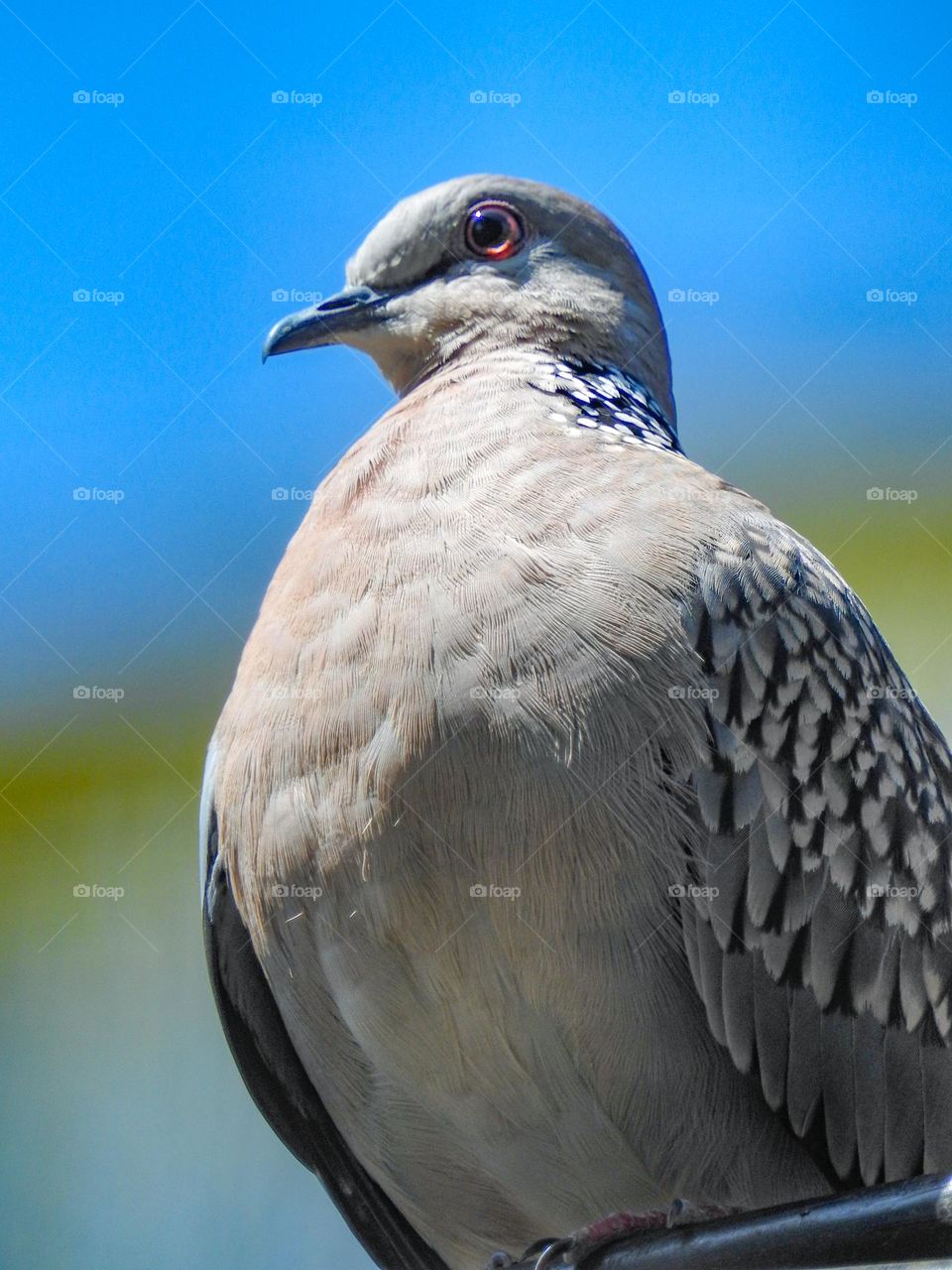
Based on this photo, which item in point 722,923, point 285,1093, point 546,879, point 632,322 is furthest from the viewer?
point 632,322

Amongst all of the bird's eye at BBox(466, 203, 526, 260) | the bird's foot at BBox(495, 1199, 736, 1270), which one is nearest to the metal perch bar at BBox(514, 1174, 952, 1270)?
the bird's foot at BBox(495, 1199, 736, 1270)

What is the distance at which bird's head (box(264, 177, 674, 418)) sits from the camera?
385 cm

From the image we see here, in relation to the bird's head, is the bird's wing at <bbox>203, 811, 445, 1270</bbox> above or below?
below

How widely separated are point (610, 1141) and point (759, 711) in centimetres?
89

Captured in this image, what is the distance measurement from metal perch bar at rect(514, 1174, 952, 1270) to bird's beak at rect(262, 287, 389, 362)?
2.47 metres

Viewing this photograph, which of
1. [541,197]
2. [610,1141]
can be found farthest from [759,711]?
[541,197]

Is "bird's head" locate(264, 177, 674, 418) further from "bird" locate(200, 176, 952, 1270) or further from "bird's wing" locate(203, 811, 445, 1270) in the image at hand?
"bird's wing" locate(203, 811, 445, 1270)

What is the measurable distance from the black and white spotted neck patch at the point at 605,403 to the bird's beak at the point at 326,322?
0.57 meters

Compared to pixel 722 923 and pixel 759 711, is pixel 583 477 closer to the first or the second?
pixel 759 711

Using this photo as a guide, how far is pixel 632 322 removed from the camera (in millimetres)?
3979

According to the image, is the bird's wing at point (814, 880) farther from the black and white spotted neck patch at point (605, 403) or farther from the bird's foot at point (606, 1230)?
the black and white spotted neck patch at point (605, 403)

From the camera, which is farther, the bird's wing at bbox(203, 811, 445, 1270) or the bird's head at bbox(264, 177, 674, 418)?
the bird's head at bbox(264, 177, 674, 418)

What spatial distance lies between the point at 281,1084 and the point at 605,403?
177 centimetres

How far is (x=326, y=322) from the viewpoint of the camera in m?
3.94
